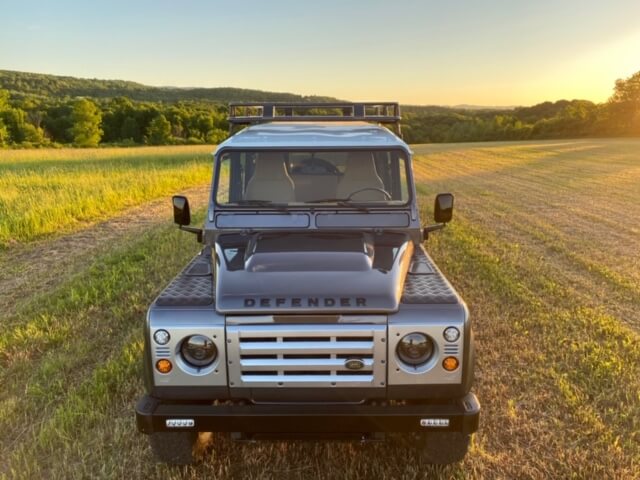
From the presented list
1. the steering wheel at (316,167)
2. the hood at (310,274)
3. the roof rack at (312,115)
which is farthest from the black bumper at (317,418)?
the roof rack at (312,115)

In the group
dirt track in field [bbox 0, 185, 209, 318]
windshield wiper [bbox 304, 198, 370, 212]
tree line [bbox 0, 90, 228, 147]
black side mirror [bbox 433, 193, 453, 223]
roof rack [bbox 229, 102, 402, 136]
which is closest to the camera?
windshield wiper [bbox 304, 198, 370, 212]

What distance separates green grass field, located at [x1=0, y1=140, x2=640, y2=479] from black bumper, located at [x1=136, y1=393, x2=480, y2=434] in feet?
2.08

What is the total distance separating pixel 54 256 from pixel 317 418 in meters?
8.77

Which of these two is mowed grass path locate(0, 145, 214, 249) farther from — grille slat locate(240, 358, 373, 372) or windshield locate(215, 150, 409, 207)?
grille slat locate(240, 358, 373, 372)

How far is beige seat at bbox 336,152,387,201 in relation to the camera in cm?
488

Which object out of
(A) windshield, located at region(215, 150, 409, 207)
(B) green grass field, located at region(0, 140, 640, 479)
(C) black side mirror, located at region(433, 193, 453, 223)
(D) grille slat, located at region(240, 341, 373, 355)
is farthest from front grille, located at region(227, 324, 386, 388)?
(C) black side mirror, located at region(433, 193, 453, 223)

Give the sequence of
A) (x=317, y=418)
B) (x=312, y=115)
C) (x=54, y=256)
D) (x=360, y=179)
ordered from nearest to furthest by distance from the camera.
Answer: (x=317, y=418), (x=360, y=179), (x=312, y=115), (x=54, y=256)

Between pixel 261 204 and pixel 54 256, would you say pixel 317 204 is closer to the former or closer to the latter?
pixel 261 204

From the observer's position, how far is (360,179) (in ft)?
16.2

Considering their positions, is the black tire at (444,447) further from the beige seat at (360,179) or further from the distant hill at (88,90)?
the distant hill at (88,90)

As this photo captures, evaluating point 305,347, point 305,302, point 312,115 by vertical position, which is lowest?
point 305,347

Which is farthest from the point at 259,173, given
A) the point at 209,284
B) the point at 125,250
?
the point at 125,250

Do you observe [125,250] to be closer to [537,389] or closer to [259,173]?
[259,173]

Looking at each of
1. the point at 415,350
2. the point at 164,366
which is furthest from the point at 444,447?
the point at 164,366
